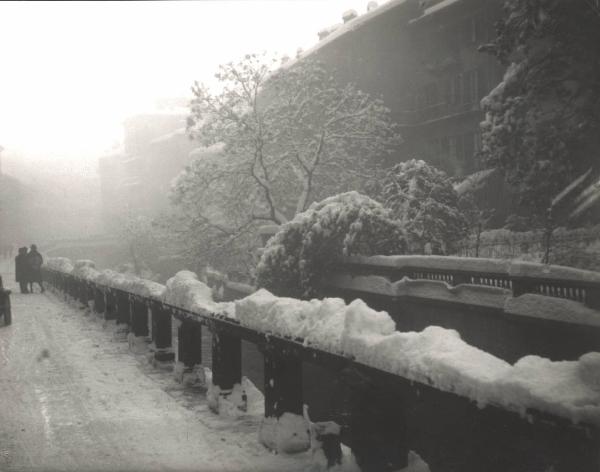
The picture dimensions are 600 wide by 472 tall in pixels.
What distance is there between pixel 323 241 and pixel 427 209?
4.29m

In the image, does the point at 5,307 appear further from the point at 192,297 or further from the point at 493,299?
the point at 493,299

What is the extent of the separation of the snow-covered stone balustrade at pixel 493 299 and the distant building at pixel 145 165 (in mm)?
58022

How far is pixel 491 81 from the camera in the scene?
31531mm

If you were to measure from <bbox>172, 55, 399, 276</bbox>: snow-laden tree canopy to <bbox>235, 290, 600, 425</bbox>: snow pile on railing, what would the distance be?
2443cm

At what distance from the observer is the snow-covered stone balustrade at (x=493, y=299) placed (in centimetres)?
1041

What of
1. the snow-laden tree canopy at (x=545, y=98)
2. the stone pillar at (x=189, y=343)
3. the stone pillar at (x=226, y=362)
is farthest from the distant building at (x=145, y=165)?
the stone pillar at (x=226, y=362)

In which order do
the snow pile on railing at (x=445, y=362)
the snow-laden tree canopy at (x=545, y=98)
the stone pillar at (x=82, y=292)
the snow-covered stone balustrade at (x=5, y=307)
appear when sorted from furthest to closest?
the stone pillar at (x=82, y=292), the snow-laden tree canopy at (x=545, y=98), the snow-covered stone balustrade at (x=5, y=307), the snow pile on railing at (x=445, y=362)

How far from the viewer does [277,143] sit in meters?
29.7

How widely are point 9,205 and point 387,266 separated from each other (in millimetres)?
76228

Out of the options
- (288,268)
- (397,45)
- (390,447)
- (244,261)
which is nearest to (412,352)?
(390,447)

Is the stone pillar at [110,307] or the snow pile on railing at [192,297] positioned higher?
the snow pile on railing at [192,297]

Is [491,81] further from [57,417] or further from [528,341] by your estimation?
[57,417]

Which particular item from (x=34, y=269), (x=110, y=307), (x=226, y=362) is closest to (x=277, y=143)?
(x=34, y=269)

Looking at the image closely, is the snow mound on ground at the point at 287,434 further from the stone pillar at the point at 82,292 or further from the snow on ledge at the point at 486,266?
the stone pillar at the point at 82,292
